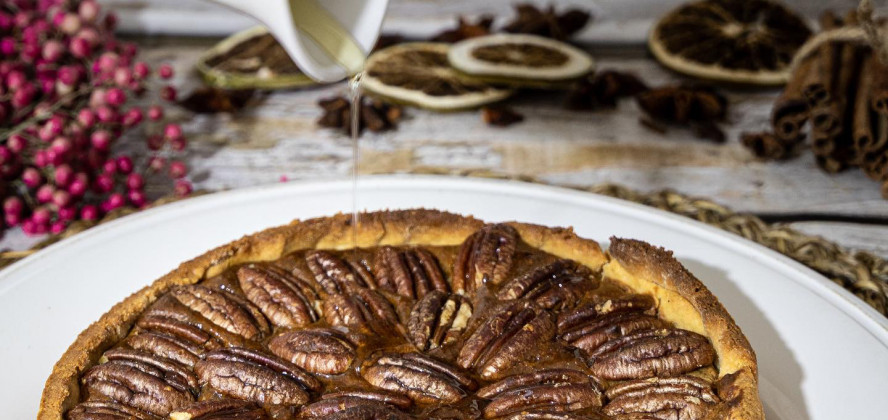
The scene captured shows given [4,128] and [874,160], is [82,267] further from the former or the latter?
[874,160]

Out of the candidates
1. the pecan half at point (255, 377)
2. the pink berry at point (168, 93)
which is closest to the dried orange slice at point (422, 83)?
the pink berry at point (168, 93)

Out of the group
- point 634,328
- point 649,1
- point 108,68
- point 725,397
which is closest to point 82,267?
point 108,68

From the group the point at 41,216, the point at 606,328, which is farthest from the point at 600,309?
the point at 41,216

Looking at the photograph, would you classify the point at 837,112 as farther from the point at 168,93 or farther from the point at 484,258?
the point at 168,93

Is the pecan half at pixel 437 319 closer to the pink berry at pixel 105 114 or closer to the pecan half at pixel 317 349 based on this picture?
the pecan half at pixel 317 349

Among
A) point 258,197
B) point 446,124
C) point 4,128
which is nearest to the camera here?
point 258,197

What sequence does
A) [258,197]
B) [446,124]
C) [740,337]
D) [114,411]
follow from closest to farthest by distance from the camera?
[114,411]
[740,337]
[258,197]
[446,124]
